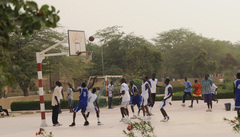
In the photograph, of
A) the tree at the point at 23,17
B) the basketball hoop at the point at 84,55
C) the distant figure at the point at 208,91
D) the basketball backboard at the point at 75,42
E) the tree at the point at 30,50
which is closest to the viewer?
the tree at the point at 23,17

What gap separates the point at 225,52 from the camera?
64.9 meters

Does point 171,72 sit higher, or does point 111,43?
point 111,43

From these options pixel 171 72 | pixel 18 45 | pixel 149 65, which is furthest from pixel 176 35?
pixel 18 45

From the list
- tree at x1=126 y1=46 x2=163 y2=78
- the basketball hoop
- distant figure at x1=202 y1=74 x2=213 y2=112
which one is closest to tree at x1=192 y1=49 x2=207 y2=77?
tree at x1=126 y1=46 x2=163 y2=78

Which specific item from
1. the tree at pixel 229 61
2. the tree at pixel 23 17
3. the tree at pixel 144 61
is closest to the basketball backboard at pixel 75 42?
the tree at pixel 23 17

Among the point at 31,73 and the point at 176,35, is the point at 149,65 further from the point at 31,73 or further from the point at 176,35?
the point at 176,35

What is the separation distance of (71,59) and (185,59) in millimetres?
32326

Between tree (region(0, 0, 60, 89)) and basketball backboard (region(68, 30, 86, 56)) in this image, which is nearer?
tree (region(0, 0, 60, 89))

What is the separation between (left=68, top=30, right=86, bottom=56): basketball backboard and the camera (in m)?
14.7

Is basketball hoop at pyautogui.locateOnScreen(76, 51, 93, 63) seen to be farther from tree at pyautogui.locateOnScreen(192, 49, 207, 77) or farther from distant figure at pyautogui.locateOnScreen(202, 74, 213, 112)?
tree at pyautogui.locateOnScreen(192, 49, 207, 77)

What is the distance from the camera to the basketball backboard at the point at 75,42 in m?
14.7

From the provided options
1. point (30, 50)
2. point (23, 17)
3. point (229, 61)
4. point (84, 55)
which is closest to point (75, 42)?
point (84, 55)

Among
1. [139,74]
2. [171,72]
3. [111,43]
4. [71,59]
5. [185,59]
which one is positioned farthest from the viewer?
[171,72]

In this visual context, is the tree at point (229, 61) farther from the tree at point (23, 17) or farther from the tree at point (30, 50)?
the tree at point (23, 17)
